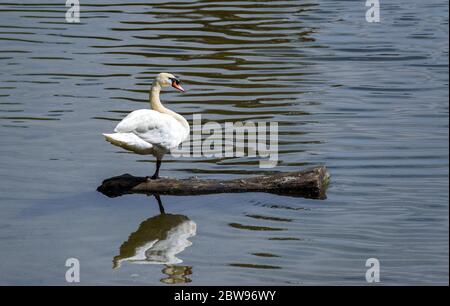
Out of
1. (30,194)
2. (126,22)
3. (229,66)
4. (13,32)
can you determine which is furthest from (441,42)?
(30,194)

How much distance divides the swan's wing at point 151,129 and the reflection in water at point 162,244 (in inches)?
27.8

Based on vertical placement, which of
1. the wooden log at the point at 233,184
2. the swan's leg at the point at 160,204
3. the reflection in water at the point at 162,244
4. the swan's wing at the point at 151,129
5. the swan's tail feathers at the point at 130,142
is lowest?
the reflection in water at the point at 162,244

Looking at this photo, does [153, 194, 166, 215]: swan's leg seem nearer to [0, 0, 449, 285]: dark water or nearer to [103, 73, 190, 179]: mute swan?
[0, 0, 449, 285]: dark water

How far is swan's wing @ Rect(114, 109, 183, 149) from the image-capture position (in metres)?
10.9

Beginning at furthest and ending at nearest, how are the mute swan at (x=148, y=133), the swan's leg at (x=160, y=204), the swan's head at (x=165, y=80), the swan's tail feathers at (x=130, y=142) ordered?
the swan's head at (x=165, y=80), the swan's leg at (x=160, y=204), the mute swan at (x=148, y=133), the swan's tail feathers at (x=130, y=142)

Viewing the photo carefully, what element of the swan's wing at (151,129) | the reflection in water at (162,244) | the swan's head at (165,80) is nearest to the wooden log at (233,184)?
the reflection in water at (162,244)

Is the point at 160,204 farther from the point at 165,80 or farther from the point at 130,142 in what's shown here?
the point at 165,80

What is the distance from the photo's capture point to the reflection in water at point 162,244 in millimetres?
9547

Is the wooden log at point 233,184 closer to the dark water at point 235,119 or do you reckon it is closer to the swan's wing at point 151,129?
the dark water at point 235,119

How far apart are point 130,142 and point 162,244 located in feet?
3.76

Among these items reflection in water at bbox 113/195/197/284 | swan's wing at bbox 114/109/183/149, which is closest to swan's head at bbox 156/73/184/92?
swan's wing at bbox 114/109/183/149

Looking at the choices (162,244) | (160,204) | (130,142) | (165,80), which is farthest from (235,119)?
(162,244)

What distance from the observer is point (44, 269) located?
9.67 m

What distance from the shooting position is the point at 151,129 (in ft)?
35.9
